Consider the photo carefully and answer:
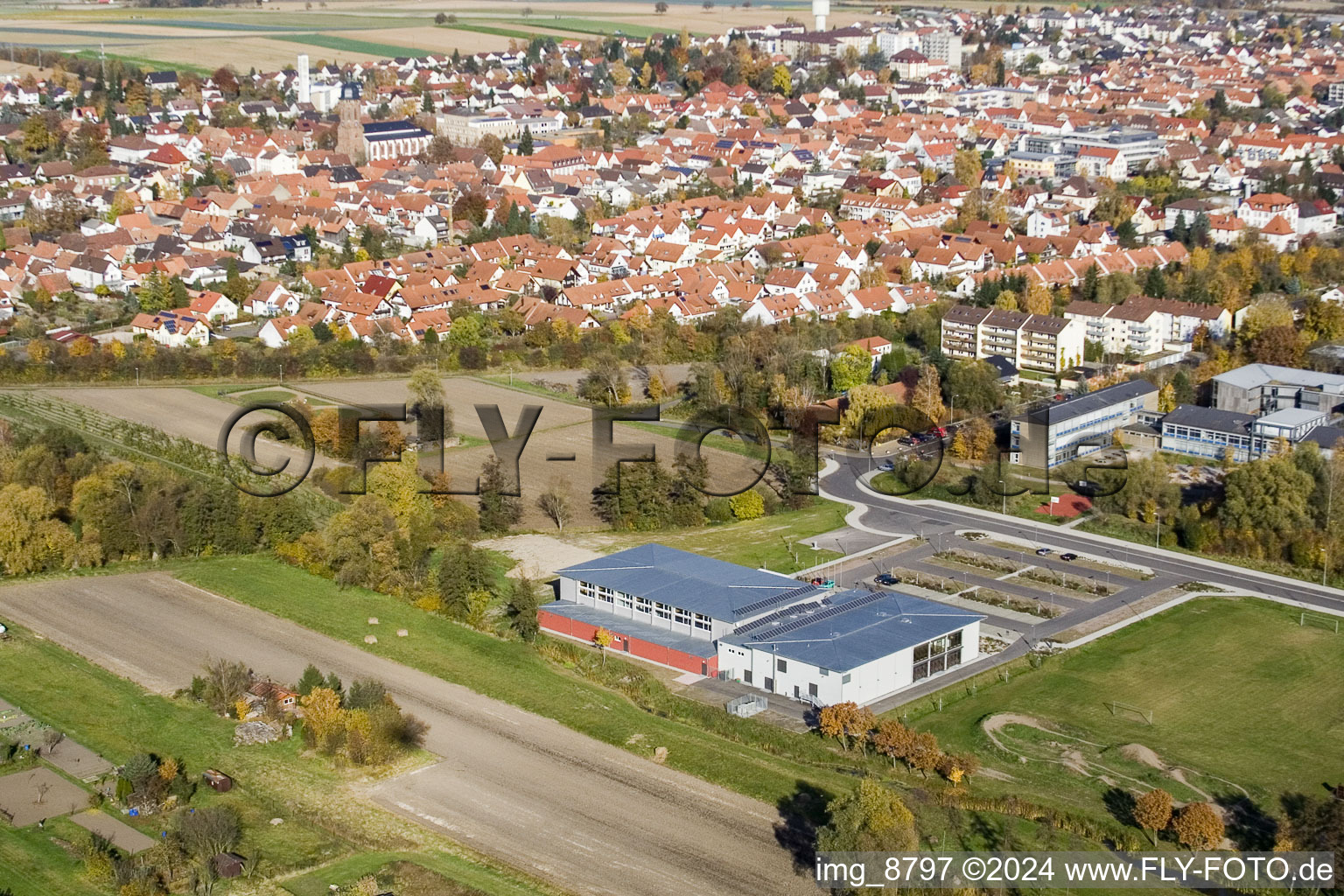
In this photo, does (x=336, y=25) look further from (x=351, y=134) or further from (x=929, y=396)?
(x=929, y=396)

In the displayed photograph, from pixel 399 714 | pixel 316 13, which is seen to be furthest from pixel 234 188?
pixel 316 13

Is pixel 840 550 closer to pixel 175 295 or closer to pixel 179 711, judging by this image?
pixel 179 711

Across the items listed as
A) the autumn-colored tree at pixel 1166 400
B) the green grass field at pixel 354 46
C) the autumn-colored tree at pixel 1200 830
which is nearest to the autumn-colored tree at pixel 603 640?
the autumn-colored tree at pixel 1200 830

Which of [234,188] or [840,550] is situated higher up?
[234,188]

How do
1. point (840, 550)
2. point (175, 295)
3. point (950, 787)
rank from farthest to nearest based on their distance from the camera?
point (175, 295), point (840, 550), point (950, 787)

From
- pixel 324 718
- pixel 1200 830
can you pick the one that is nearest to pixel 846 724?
pixel 1200 830

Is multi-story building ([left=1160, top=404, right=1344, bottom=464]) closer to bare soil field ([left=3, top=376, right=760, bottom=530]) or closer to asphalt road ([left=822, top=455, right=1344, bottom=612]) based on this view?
asphalt road ([left=822, top=455, right=1344, bottom=612])
